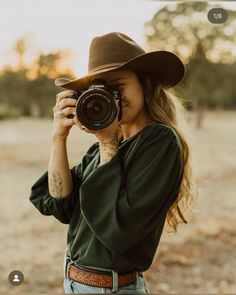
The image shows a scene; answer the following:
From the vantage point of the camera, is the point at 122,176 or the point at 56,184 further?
the point at 56,184

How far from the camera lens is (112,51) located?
2.57ft

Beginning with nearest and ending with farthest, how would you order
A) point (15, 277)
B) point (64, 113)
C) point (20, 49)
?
point (64, 113), point (15, 277), point (20, 49)

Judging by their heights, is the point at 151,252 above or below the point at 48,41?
below

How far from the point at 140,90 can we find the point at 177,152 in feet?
0.46

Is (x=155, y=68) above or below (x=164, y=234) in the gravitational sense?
above

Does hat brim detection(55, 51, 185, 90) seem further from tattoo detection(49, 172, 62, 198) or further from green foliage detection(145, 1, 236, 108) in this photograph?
green foliage detection(145, 1, 236, 108)

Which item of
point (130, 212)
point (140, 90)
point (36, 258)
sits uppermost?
point (140, 90)

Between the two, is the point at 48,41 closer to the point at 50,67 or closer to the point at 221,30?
the point at 50,67

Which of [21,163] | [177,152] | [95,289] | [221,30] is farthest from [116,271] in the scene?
[21,163]

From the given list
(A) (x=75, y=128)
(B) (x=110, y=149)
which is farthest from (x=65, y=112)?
(A) (x=75, y=128)

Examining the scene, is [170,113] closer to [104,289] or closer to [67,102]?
[67,102]

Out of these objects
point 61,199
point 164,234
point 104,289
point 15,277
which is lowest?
point 164,234

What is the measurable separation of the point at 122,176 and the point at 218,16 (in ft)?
2.54

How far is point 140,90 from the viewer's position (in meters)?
0.78
